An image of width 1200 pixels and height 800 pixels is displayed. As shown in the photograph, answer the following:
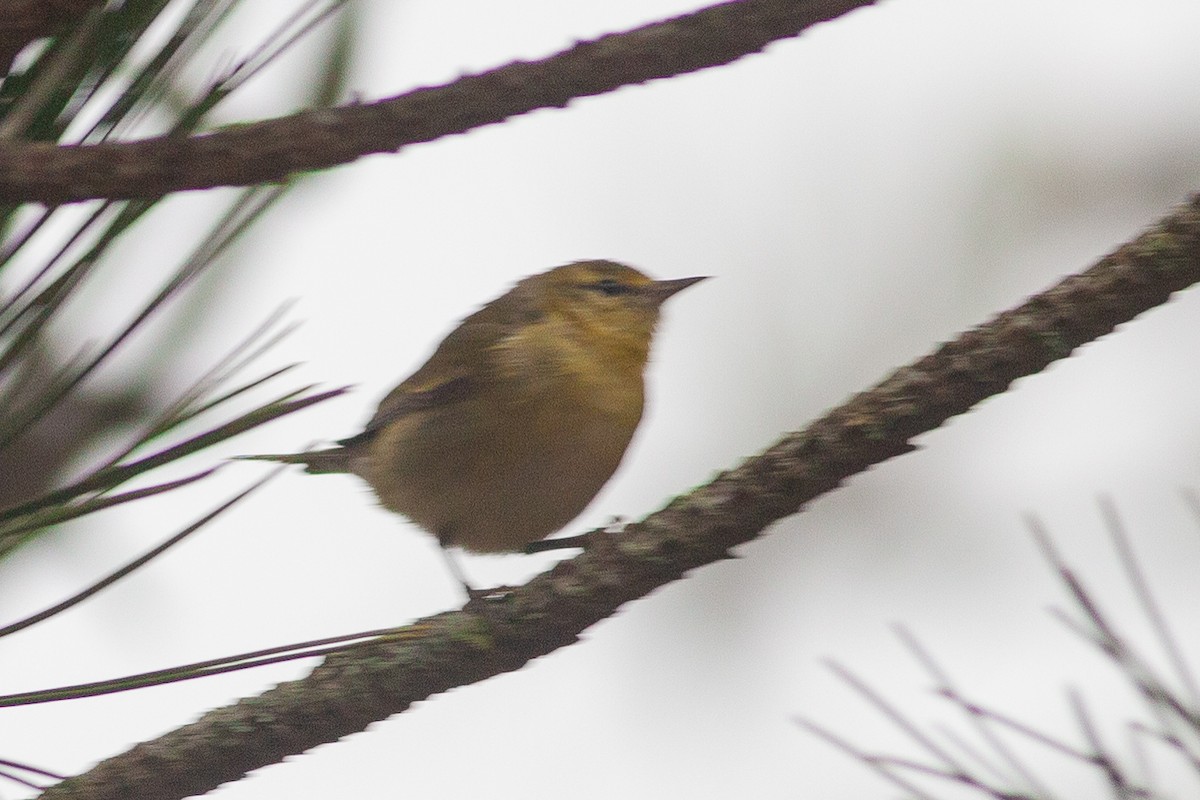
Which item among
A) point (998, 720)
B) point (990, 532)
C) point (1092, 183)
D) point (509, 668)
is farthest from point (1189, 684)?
point (1092, 183)

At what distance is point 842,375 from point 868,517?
0.42 m

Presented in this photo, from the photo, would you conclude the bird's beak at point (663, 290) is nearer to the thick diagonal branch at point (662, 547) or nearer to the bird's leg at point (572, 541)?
the bird's leg at point (572, 541)

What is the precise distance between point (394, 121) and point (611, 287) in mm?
2043

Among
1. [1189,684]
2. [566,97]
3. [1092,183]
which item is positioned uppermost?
[1092,183]

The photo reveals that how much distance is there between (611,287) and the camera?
293cm

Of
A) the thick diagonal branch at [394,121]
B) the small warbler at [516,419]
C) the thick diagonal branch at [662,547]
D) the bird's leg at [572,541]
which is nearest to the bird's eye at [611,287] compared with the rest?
the small warbler at [516,419]

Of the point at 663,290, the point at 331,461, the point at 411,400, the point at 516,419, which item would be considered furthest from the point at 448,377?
the point at 663,290

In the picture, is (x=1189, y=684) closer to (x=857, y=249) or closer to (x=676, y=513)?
(x=676, y=513)

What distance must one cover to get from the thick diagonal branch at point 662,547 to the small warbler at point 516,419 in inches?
36.4

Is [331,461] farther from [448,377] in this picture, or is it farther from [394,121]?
[394,121]

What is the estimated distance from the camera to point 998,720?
1.02 metres

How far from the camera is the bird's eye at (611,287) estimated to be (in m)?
2.92

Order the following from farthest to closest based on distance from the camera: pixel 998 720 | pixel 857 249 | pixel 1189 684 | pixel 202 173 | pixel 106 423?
pixel 857 249, pixel 106 423, pixel 1189 684, pixel 998 720, pixel 202 173

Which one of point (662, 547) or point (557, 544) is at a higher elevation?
point (557, 544)
